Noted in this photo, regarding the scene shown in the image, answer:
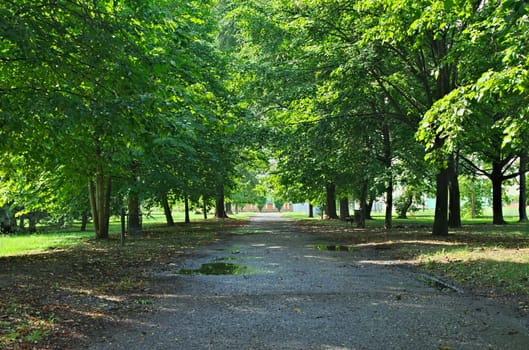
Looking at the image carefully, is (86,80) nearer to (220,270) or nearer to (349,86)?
(220,270)

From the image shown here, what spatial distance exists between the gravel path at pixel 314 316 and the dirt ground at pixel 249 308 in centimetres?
1

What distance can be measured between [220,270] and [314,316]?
4.34 meters

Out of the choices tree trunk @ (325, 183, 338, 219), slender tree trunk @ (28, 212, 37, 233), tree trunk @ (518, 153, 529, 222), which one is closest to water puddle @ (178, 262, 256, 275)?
slender tree trunk @ (28, 212, 37, 233)

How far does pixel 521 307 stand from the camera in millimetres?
6078

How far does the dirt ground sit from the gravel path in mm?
12

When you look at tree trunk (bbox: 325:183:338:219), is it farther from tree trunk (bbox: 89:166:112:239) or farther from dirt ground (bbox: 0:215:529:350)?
dirt ground (bbox: 0:215:529:350)

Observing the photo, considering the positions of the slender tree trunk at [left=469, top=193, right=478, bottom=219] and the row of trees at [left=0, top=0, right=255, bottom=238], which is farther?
the slender tree trunk at [left=469, top=193, right=478, bottom=219]

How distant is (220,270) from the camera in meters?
9.70

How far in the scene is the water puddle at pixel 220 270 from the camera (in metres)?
9.31

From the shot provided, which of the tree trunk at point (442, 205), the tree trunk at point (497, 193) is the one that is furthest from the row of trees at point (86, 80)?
the tree trunk at point (497, 193)

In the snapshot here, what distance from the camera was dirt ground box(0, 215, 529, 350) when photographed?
4.72 m

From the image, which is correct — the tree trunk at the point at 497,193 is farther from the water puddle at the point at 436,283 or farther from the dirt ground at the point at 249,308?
the water puddle at the point at 436,283

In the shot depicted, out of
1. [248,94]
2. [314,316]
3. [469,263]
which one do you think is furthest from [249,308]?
[248,94]

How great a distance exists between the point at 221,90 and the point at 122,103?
9715 mm
